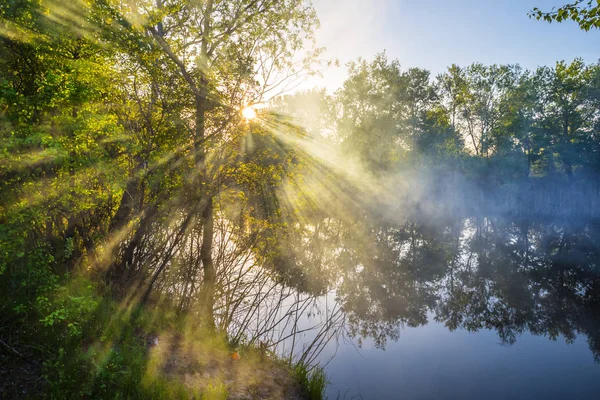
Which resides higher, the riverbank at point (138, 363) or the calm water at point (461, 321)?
the calm water at point (461, 321)

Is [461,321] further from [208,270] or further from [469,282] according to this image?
[208,270]

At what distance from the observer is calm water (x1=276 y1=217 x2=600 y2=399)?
28.2ft

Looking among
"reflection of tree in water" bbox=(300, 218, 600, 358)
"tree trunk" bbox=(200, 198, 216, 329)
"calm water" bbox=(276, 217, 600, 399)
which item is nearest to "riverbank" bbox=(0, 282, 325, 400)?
"tree trunk" bbox=(200, 198, 216, 329)

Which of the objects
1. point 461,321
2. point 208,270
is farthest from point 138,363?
point 461,321

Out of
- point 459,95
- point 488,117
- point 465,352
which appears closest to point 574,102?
Result: point 488,117

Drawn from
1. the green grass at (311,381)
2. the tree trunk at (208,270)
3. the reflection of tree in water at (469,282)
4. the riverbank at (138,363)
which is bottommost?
the riverbank at (138,363)

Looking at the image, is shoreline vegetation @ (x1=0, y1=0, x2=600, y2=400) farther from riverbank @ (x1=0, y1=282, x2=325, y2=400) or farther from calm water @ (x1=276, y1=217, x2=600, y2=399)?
calm water @ (x1=276, y1=217, x2=600, y2=399)

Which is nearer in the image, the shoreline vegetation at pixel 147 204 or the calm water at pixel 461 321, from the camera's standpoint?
the shoreline vegetation at pixel 147 204

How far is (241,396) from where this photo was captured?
609 centimetres

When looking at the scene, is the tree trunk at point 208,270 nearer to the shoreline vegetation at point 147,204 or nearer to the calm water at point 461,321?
the shoreline vegetation at point 147,204

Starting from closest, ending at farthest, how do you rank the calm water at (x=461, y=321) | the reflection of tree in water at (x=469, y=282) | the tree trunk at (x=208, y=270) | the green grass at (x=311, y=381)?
the green grass at (x=311, y=381)
the calm water at (x=461, y=321)
the tree trunk at (x=208, y=270)
the reflection of tree in water at (x=469, y=282)

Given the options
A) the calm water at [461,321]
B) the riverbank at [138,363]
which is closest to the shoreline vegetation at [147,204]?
the riverbank at [138,363]

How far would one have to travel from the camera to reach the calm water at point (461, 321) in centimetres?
860

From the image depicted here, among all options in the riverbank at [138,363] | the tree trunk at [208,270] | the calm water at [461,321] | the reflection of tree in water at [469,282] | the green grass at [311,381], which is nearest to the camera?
the riverbank at [138,363]
